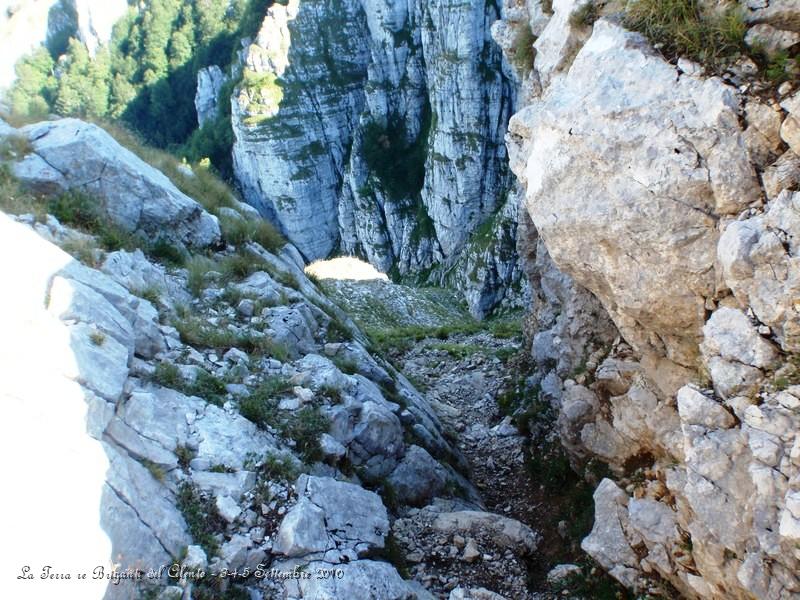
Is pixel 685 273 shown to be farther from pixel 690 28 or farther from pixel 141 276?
pixel 141 276

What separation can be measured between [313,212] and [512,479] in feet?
226

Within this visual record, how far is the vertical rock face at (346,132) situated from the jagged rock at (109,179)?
52.7 meters

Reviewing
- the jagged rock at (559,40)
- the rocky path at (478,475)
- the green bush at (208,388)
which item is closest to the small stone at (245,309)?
the green bush at (208,388)

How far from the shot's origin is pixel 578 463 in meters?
10.9

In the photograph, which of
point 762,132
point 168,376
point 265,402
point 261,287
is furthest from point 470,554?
point 261,287

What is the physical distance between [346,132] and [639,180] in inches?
3019

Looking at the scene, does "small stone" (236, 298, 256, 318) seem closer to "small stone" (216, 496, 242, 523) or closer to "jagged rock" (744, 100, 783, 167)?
"small stone" (216, 496, 242, 523)

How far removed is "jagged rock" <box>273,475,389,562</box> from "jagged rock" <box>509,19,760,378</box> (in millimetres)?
4389

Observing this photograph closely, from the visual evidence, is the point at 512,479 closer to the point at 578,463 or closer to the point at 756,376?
the point at 578,463

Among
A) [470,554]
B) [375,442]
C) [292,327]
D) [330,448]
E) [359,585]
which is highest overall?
[292,327]

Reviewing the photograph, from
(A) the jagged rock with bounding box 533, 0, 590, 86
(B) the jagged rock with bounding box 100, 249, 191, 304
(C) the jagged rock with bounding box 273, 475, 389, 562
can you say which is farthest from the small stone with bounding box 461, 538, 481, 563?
(A) the jagged rock with bounding box 533, 0, 590, 86

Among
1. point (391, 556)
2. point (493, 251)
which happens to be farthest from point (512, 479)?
point (493, 251)

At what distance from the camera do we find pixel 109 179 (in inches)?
461

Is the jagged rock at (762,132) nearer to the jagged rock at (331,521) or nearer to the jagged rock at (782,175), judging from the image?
the jagged rock at (782,175)
